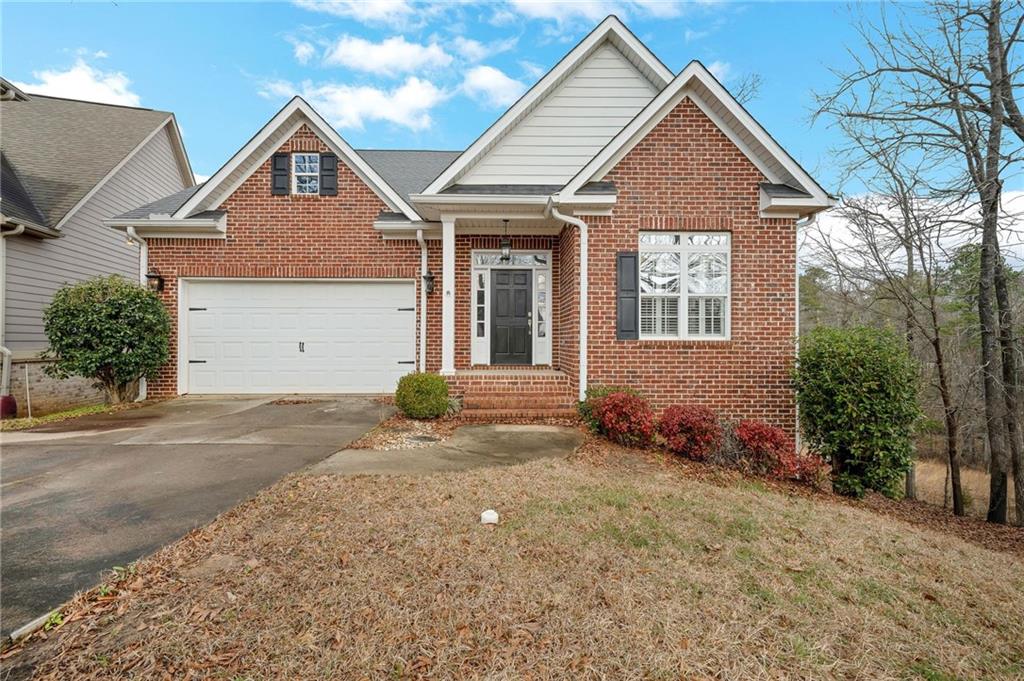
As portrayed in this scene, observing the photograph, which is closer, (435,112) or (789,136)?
(789,136)

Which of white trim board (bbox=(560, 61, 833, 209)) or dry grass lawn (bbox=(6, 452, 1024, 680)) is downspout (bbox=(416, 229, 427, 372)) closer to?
white trim board (bbox=(560, 61, 833, 209))

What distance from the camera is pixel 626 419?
19.5 ft

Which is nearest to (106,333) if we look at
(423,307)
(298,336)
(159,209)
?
(159,209)

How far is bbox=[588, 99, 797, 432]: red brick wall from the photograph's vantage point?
7.12m

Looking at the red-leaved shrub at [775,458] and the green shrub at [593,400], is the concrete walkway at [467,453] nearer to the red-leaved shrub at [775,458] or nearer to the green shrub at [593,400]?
the green shrub at [593,400]

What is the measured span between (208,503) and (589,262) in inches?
227

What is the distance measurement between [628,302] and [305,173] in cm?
720

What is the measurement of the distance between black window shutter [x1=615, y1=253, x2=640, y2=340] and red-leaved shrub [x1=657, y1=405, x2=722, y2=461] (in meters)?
1.73

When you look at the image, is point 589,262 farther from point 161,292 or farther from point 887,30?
point 161,292

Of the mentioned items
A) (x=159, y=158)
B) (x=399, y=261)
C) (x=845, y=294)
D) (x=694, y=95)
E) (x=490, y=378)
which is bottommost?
(x=490, y=378)

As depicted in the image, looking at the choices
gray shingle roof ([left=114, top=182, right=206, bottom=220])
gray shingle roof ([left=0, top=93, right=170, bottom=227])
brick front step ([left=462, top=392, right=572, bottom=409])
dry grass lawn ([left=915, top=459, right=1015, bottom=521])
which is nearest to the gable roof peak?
brick front step ([left=462, top=392, right=572, bottom=409])

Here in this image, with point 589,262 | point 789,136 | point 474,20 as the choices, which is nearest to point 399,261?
point 589,262

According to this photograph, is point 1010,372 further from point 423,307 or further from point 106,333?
point 106,333

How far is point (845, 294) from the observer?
9.78m
